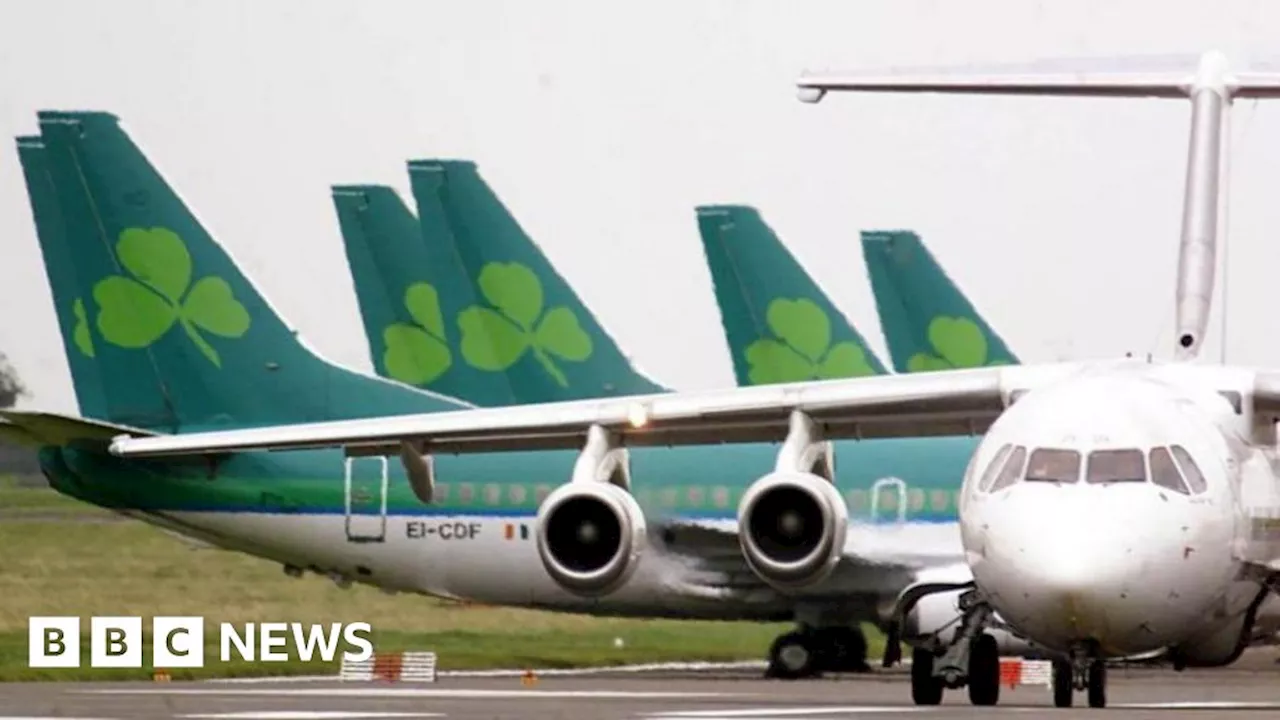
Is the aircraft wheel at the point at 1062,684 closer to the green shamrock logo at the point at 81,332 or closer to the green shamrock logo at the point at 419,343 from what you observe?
the green shamrock logo at the point at 81,332

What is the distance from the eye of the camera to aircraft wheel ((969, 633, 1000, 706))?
25.8m

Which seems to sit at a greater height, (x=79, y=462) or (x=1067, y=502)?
(x=79, y=462)

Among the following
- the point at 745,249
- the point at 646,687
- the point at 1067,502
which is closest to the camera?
the point at 1067,502

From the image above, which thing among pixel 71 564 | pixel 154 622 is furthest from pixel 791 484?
pixel 71 564

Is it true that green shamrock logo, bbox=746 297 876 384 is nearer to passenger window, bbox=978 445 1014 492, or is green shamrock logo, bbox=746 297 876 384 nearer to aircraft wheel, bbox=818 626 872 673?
aircraft wheel, bbox=818 626 872 673

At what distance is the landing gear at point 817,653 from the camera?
128 feet

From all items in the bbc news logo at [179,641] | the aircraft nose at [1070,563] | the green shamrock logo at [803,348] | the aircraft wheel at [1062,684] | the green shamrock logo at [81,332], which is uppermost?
the green shamrock logo at [803,348]

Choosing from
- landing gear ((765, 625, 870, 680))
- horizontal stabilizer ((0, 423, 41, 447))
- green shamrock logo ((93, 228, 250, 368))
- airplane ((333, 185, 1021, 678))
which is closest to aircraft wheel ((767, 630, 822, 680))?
landing gear ((765, 625, 870, 680))

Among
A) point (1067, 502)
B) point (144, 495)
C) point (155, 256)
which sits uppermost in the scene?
point (155, 256)

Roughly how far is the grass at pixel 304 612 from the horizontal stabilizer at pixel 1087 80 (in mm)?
14990

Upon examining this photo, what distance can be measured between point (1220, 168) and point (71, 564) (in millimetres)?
25153

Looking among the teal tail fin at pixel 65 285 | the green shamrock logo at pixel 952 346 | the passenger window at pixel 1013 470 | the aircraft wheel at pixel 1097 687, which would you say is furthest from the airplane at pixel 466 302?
the passenger window at pixel 1013 470

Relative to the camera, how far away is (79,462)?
127 ft

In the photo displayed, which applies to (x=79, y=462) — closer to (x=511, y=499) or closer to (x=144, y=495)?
(x=144, y=495)
